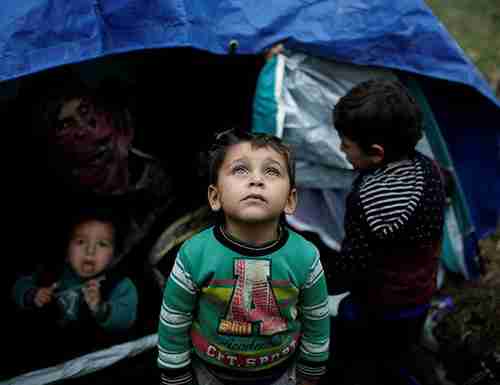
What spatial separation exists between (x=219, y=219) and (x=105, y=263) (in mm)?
1027

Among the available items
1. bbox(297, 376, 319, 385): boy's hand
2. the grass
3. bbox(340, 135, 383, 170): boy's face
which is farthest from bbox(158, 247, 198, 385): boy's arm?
the grass

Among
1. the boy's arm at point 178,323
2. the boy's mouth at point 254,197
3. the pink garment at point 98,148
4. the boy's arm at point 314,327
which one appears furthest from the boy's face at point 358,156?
the pink garment at point 98,148

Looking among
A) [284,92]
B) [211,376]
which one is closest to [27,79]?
[284,92]

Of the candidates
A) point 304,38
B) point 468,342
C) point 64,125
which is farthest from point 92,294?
point 468,342

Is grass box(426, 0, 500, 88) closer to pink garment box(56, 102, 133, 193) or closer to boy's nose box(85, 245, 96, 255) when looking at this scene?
pink garment box(56, 102, 133, 193)

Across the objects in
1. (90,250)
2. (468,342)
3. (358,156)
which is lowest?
(468,342)

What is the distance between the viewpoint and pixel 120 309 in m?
2.45

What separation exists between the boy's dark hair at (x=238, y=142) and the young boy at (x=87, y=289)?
1049 millimetres

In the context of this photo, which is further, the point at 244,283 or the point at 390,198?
the point at 390,198

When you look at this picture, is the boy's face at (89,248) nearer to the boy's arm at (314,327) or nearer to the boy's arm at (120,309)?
the boy's arm at (120,309)

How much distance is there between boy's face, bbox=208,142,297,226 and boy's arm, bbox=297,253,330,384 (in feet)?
0.70

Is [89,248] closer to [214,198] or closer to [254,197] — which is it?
[214,198]

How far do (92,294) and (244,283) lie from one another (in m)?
1.14

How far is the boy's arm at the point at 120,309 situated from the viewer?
2416mm
